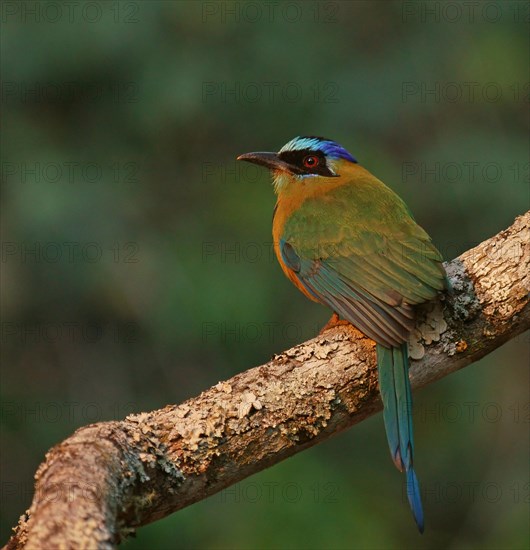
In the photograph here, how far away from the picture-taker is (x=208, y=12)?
18.9 ft

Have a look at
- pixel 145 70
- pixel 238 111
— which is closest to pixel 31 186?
pixel 145 70

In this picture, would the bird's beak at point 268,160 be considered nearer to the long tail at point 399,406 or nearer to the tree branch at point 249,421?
the tree branch at point 249,421

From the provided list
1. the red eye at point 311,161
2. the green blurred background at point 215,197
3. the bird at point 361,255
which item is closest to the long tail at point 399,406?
the bird at point 361,255

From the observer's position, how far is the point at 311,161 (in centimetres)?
446

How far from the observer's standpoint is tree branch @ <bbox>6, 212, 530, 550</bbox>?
228 centimetres

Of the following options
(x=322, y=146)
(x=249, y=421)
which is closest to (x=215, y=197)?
(x=322, y=146)

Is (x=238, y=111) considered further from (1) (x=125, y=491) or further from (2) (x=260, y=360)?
(1) (x=125, y=491)

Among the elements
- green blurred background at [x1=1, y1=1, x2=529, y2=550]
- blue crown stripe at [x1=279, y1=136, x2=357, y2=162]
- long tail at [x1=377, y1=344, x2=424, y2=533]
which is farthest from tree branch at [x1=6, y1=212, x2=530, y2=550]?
green blurred background at [x1=1, y1=1, x2=529, y2=550]

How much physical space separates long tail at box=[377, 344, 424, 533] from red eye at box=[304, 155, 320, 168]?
4.86ft

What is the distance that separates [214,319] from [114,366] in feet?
2.94

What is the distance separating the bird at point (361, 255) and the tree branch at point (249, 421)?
7 cm

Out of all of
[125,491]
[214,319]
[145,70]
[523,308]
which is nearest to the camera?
[125,491]

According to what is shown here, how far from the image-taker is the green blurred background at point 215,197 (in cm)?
531

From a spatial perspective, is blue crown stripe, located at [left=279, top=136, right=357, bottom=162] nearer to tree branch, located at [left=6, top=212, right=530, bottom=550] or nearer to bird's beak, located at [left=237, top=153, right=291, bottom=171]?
bird's beak, located at [left=237, top=153, right=291, bottom=171]
